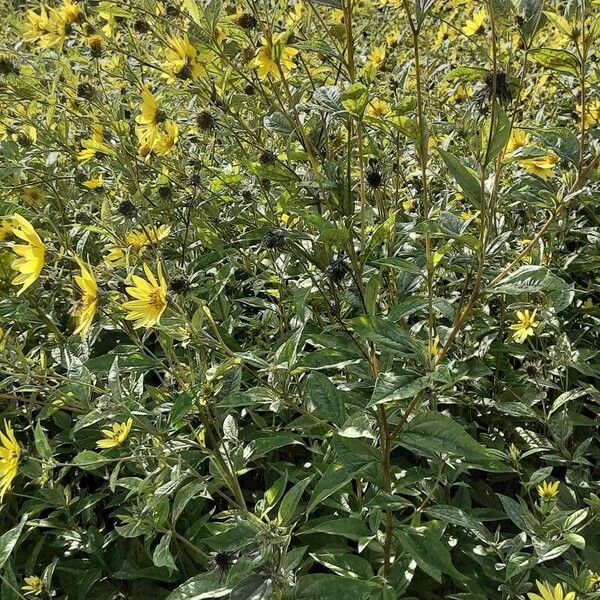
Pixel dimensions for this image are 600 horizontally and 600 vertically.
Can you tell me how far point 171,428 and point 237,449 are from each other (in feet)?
0.42

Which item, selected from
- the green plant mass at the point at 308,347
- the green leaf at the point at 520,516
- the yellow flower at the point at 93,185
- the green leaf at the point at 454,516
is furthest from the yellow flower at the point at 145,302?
the yellow flower at the point at 93,185

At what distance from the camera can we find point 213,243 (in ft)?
5.63

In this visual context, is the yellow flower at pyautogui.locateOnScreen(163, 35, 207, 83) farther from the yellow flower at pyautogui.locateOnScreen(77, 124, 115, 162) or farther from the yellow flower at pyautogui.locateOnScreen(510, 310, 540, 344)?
the yellow flower at pyautogui.locateOnScreen(510, 310, 540, 344)

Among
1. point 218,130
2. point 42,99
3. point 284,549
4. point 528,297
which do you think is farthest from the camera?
point 42,99

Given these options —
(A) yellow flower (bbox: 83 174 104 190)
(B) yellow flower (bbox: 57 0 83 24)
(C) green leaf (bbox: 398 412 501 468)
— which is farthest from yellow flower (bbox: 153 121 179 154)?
(C) green leaf (bbox: 398 412 501 468)

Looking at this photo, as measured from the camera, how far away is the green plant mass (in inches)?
39.6

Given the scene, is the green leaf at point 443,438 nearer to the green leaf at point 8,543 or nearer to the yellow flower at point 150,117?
the green leaf at point 8,543

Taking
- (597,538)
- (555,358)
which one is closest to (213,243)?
(555,358)

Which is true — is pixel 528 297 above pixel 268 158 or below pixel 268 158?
below

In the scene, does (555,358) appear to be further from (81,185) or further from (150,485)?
(81,185)

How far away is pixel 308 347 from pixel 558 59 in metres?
1.09

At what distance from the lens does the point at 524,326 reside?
157cm

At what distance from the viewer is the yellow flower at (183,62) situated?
146cm

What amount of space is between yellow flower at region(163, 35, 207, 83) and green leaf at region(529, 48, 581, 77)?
2.58 ft
